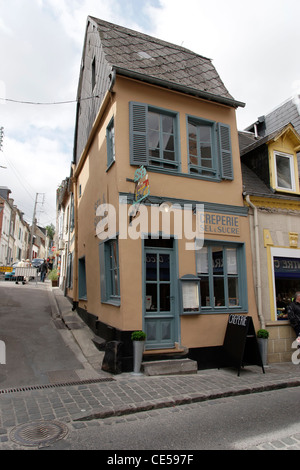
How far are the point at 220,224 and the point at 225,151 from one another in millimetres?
2015

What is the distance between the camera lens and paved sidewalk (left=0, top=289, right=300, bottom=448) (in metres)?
4.57

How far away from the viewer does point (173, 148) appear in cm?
816

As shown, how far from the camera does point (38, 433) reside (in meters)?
3.98

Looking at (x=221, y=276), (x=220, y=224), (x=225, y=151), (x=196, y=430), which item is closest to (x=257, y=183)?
(x=225, y=151)

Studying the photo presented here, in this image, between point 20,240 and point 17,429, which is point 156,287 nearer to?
point 17,429

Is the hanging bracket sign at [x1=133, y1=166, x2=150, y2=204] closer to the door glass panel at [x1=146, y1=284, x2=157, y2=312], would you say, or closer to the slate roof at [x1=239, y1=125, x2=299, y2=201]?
the door glass panel at [x1=146, y1=284, x2=157, y2=312]

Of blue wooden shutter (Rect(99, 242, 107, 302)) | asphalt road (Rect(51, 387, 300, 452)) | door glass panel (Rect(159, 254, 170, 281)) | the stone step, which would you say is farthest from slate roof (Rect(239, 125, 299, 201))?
asphalt road (Rect(51, 387, 300, 452))

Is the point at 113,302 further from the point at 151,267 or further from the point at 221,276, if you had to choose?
the point at 221,276

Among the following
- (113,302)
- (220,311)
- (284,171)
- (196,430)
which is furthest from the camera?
(284,171)

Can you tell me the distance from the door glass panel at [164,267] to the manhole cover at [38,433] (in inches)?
151

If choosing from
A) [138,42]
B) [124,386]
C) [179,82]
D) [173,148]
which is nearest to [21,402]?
[124,386]

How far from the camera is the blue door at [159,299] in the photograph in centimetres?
714

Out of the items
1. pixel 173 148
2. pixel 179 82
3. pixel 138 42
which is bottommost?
pixel 173 148

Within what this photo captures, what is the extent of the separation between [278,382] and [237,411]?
186 centimetres
